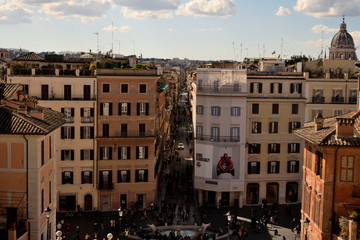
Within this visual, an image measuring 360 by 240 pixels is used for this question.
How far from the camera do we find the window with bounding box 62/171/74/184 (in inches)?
2168

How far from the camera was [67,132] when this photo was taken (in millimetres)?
54500

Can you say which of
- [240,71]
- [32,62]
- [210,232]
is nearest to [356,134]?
[210,232]

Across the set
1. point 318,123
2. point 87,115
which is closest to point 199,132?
point 87,115

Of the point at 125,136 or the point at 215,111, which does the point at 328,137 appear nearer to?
the point at 215,111

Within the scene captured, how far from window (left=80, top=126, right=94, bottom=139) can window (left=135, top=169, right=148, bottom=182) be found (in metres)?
6.42

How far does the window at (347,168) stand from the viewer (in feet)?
103

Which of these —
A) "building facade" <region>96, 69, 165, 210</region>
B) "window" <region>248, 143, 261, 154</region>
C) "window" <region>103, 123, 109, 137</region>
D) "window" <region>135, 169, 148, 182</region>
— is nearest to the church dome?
"window" <region>248, 143, 261, 154</region>

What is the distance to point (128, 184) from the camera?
56281 millimetres

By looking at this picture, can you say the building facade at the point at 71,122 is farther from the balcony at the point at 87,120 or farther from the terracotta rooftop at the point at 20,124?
the terracotta rooftop at the point at 20,124

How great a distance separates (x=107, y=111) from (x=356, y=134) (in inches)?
→ 1184

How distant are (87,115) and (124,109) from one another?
4013mm

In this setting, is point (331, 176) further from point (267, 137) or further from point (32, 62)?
point (32, 62)

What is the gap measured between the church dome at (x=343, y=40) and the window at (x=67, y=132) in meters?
136

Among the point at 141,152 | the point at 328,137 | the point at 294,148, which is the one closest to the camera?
the point at 328,137
